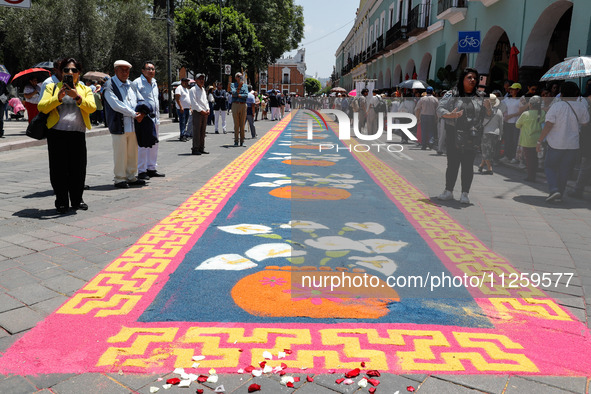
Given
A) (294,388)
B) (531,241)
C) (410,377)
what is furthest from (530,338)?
(531,241)

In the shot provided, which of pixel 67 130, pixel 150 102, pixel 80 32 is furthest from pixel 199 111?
pixel 80 32

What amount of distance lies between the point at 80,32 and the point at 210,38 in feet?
55.3

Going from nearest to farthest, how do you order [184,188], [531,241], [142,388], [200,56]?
1. [142,388]
2. [531,241]
3. [184,188]
4. [200,56]

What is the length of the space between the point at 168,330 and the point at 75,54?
949 inches

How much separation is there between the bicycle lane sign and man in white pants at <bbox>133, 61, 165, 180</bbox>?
893cm

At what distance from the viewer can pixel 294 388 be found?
92.1 inches

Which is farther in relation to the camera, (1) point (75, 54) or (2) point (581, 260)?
(1) point (75, 54)

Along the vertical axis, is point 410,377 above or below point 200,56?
below

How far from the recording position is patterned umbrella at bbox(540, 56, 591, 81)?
302 inches

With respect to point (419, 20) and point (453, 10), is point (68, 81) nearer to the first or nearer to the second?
point (453, 10)

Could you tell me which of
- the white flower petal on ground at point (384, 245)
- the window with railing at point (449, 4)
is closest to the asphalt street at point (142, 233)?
the white flower petal on ground at point (384, 245)

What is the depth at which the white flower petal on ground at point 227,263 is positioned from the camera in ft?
12.8

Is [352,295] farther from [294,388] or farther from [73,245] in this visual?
[73,245]

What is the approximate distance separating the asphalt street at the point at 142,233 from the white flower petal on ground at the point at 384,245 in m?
0.96
